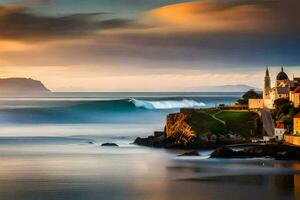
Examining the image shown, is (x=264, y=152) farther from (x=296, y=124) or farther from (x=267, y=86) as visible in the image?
(x=267, y=86)

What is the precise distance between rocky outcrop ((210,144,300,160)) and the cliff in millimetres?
5627

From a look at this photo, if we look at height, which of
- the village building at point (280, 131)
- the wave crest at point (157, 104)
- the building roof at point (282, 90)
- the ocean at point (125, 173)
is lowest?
the ocean at point (125, 173)

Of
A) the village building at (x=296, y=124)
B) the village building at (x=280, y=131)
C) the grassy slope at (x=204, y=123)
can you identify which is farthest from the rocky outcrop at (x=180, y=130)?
the village building at (x=296, y=124)

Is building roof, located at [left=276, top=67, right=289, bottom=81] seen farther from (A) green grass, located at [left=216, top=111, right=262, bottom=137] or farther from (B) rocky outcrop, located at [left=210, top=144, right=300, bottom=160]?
(B) rocky outcrop, located at [left=210, top=144, right=300, bottom=160]

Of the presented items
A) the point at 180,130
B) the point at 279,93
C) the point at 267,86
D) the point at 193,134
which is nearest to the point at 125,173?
the point at 193,134

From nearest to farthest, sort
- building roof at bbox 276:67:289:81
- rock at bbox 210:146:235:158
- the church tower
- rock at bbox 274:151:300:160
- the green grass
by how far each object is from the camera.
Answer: rock at bbox 274:151:300:160 < rock at bbox 210:146:235:158 < the green grass < the church tower < building roof at bbox 276:67:289:81

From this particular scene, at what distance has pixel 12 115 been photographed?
292ft

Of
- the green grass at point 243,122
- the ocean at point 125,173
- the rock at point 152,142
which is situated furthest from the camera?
the green grass at point 243,122

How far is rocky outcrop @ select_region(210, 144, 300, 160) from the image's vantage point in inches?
1494

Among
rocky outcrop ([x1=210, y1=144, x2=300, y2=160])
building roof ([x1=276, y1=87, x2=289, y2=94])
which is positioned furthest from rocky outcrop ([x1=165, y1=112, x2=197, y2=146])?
building roof ([x1=276, y1=87, x2=289, y2=94])

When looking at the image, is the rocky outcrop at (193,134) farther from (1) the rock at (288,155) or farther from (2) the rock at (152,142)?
(1) the rock at (288,155)

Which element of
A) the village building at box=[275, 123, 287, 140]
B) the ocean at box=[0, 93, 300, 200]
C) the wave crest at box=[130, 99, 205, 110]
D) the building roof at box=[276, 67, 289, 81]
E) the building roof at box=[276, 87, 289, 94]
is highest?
the building roof at box=[276, 67, 289, 81]

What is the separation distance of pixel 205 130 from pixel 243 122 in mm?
3315

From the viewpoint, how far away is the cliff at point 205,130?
45375 mm
